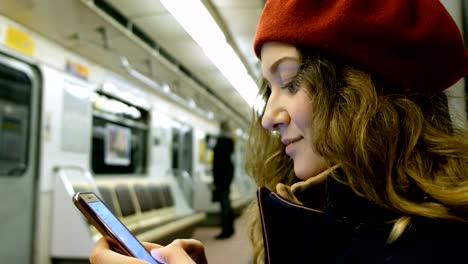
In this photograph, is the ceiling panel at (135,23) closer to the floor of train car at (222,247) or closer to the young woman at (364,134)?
the floor of train car at (222,247)

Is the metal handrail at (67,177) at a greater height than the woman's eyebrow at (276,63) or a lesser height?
lesser

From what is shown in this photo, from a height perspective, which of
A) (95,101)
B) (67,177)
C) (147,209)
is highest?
(95,101)

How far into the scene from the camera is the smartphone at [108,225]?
830 mm

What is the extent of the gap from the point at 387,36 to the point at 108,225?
26.1 inches

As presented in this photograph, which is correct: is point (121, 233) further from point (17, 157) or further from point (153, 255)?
point (17, 157)

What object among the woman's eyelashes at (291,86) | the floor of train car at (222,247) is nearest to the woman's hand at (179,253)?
the woman's eyelashes at (291,86)

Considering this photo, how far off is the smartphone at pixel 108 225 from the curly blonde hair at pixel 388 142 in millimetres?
436

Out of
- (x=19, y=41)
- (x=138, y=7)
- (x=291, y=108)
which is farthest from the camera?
(x=138, y=7)

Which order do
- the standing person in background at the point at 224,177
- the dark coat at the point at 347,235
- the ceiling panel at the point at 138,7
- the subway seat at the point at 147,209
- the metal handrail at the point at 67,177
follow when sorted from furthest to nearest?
the standing person in background at the point at 224,177 → the subway seat at the point at 147,209 → the metal handrail at the point at 67,177 → the ceiling panel at the point at 138,7 → the dark coat at the point at 347,235

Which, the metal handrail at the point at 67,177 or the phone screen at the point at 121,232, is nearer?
the phone screen at the point at 121,232

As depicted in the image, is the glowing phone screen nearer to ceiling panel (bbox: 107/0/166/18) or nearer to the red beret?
the red beret

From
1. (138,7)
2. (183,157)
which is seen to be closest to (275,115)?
(138,7)

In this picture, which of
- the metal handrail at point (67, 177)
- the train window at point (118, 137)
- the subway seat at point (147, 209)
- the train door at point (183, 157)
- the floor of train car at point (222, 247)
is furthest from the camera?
the train door at point (183, 157)

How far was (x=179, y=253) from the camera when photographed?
2.57ft
